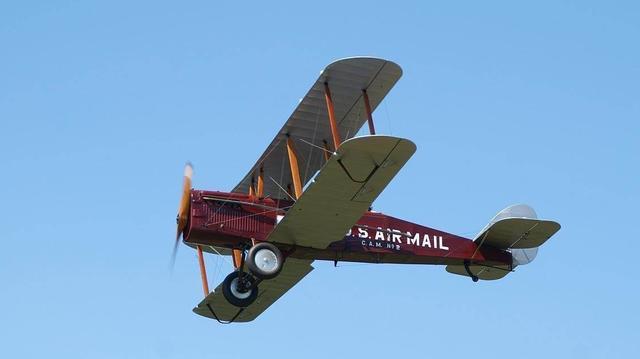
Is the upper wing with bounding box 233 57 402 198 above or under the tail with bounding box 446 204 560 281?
above

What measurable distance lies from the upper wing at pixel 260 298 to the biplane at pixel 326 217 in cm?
2

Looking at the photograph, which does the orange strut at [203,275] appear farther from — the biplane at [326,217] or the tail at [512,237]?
the tail at [512,237]

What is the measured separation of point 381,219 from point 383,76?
2.93 meters

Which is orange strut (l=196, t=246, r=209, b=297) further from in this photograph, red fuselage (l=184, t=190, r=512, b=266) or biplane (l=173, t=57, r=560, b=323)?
red fuselage (l=184, t=190, r=512, b=266)

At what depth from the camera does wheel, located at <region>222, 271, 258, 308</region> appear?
64.8 feet

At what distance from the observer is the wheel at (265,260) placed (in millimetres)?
19094

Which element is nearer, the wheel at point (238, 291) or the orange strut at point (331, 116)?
the orange strut at point (331, 116)

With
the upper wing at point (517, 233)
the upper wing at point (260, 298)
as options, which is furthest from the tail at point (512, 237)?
the upper wing at point (260, 298)

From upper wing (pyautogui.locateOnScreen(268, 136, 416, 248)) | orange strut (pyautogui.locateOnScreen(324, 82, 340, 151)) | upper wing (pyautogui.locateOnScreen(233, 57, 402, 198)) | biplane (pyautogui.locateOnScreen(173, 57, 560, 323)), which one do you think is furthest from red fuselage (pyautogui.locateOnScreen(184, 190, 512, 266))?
orange strut (pyautogui.locateOnScreen(324, 82, 340, 151))

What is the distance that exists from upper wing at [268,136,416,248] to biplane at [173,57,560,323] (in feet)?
0.05

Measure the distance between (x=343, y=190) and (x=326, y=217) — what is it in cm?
84

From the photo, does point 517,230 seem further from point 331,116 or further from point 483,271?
point 331,116

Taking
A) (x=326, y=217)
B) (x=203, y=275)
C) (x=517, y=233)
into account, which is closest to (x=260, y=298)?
(x=203, y=275)

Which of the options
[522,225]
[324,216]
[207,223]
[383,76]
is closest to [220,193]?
[207,223]
